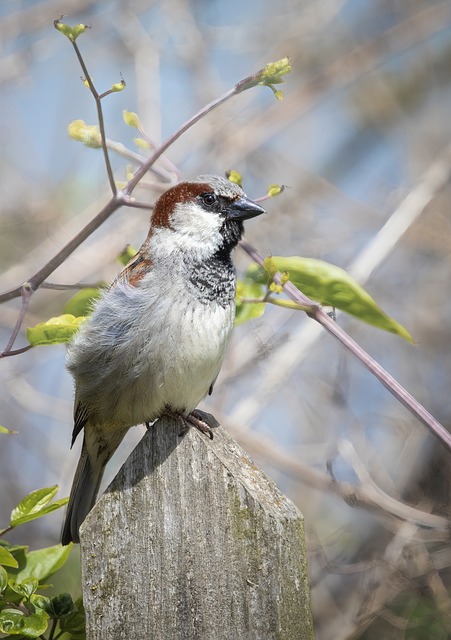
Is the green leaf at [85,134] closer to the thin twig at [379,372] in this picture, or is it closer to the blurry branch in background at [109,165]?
the blurry branch in background at [109,165]

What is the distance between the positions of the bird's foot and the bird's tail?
496 millimetres

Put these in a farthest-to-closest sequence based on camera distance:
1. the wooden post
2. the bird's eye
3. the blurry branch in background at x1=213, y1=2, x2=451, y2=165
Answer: the blurry branch in background at x1=213, y1=2, x2=451, y2=165 → the bird's eye → the wooden post

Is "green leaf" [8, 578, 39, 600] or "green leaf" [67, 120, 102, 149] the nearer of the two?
"green leaf" [8, 578, 39, 600]

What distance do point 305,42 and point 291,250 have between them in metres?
1.24

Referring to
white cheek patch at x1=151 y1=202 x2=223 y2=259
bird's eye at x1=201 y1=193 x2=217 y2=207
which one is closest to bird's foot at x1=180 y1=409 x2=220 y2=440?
white cheek patch at x1=151 y1=202 x2=223 y2=259

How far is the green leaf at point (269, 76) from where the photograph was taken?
1.54 metres

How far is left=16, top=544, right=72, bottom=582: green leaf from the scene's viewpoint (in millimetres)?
1617

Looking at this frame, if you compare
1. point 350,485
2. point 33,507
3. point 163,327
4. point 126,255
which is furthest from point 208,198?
point 350,485

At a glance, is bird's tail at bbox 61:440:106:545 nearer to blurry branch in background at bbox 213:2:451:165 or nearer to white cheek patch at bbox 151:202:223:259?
white cheek patch at bbox 151:202:223:259

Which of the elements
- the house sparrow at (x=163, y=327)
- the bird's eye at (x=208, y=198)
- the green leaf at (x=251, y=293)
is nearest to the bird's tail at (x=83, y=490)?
the house sparrow at (x=163, y=327)

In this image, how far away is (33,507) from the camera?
1.53m

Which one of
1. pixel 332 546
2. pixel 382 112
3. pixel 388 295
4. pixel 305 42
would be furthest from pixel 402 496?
pixel 305 42

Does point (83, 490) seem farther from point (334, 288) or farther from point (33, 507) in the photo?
point (334, 288)

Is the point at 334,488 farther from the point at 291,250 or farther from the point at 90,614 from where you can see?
the point at 90,614
